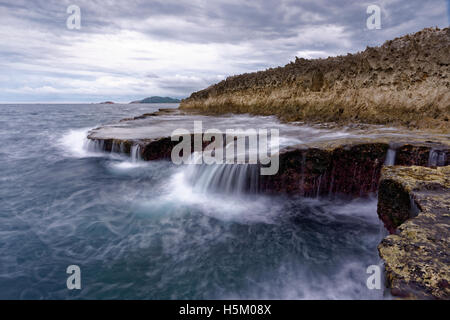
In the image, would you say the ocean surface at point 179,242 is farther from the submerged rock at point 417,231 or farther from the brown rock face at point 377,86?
the brown rock face at point 377,86

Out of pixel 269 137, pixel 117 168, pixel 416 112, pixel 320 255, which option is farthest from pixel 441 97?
pixel 117 168

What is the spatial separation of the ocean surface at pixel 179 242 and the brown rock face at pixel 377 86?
6.22 m

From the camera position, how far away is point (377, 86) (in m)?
11.4

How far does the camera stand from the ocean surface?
385 cm

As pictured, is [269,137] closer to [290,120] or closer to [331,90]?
[290,120]

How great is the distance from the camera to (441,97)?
29.6ft

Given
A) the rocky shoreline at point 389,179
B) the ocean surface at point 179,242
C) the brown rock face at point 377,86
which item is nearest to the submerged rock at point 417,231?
the rocky shoreline at point 389,179

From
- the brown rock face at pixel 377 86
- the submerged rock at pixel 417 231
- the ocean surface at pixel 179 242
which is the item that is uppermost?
the brown rock face at pixel 377 86

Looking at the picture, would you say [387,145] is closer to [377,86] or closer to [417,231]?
[417,231]

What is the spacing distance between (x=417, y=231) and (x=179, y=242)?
4043 mm

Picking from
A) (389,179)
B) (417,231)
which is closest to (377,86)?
(389,179)

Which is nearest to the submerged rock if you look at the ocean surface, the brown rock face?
the ocean surface

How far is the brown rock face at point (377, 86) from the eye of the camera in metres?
9.34
